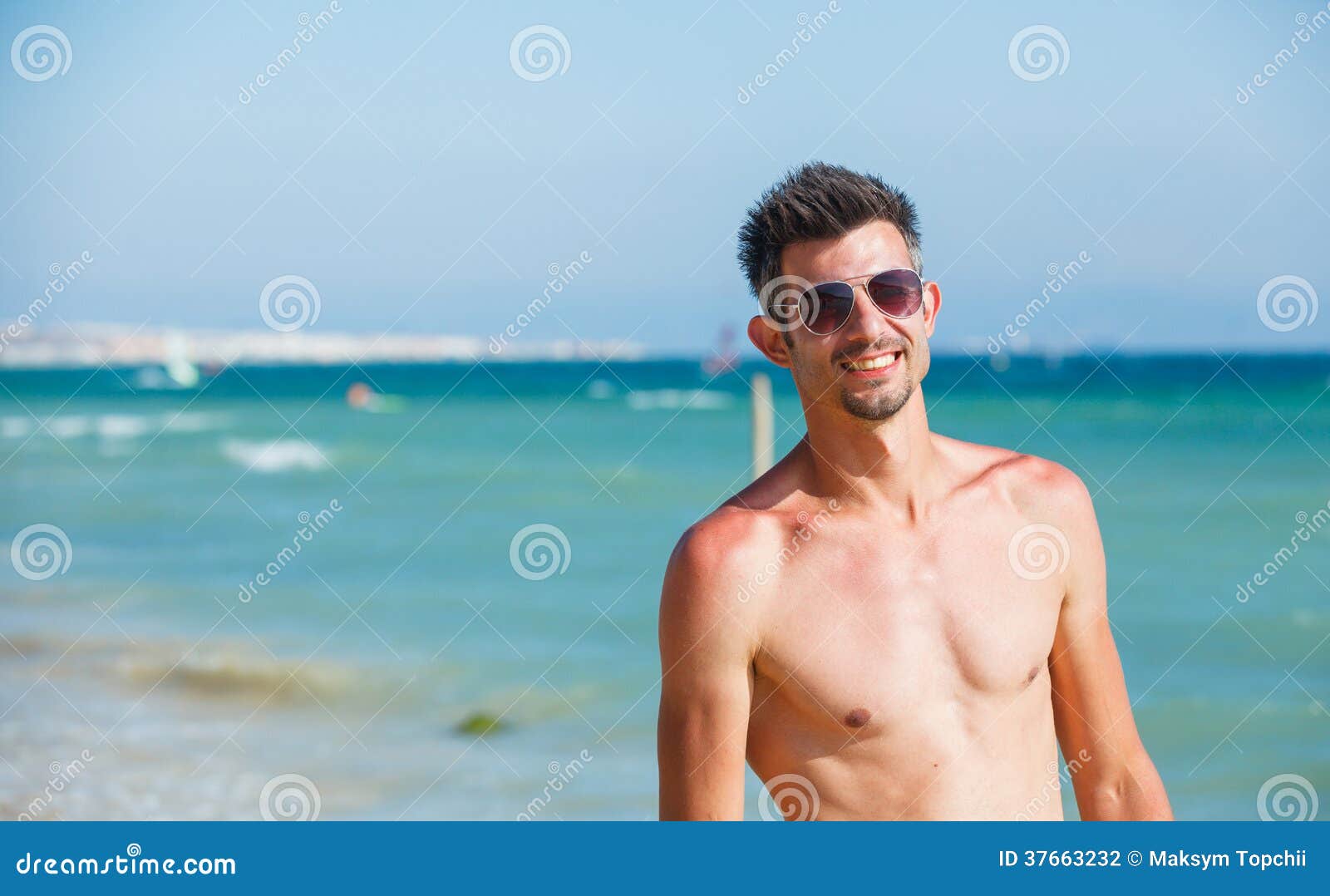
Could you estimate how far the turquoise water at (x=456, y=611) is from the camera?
25.5 feet

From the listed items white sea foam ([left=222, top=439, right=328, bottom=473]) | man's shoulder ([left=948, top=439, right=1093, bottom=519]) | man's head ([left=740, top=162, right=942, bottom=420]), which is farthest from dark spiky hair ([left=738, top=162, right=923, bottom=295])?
white sea foam ([left=222, top=439, right=328, bottom=473])

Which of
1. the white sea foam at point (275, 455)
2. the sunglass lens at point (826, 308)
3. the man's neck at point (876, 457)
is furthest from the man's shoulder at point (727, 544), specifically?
the white sea foam at point (275, 455)

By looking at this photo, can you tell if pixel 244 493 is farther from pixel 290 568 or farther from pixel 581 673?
pixel 581 673

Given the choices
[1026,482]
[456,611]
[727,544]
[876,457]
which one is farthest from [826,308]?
[456,611]

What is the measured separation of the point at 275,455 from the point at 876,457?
24.5 metres

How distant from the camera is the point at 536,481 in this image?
2117 centimetres

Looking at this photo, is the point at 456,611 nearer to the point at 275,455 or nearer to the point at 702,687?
the point at 702,687

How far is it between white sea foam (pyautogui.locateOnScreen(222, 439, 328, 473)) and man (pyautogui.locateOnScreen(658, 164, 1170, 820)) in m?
22.2

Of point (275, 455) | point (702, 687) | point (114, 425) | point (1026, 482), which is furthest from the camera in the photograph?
point (114, 425)

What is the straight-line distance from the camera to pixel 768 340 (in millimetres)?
2797

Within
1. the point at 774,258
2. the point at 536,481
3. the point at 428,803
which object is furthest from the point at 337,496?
the point at 774,258

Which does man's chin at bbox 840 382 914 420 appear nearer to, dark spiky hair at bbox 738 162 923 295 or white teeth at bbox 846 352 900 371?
white teeth at bbox 846 352 900 371

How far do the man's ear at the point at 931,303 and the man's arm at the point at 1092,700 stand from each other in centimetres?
43

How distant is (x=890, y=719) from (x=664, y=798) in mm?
498
